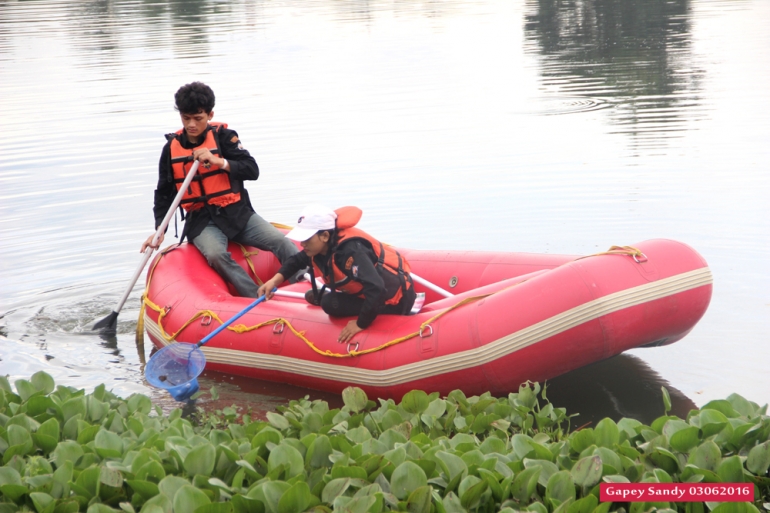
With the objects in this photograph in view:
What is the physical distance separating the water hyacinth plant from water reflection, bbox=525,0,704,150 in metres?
7.49

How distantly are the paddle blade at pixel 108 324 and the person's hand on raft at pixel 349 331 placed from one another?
211 centimetres

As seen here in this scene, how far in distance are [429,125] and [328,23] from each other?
49.9ft

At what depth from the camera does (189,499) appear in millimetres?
2467

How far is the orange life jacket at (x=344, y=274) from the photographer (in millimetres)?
4594

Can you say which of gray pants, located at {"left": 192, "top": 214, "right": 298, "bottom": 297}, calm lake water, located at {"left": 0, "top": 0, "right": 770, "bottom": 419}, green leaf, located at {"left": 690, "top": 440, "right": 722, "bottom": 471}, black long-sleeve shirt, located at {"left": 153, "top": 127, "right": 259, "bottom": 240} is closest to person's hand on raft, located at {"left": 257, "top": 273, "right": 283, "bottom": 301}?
calm lake water, located at {"left": 0, "top": 0, "right": 770, "bottom": 419}

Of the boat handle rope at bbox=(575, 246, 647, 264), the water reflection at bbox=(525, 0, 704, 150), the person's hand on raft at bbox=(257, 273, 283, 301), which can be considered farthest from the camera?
the water reflection at bbox=(525, 0, 704, 150)

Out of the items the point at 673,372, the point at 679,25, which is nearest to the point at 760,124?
the point at 673,372

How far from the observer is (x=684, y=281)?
4.33 metres

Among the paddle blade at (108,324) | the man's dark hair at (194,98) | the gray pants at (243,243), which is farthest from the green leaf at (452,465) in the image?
the paddle blade at (108,324)

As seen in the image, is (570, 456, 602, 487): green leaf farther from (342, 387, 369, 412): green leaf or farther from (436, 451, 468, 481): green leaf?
(342, 387, 369, 412): green leaf

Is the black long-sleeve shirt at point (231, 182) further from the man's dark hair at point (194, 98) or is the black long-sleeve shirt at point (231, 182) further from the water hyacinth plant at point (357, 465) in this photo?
the water hyacinth plant at point (357, 465)

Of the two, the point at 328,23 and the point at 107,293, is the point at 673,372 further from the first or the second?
the point at 328,23

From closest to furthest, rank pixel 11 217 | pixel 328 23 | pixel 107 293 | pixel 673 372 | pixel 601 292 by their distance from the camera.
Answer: pixel 601 292 → pixel 673 372 → pixel 107 293 → pixel 11 217 → pixel 328 23

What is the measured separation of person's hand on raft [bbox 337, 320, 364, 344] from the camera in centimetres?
467
